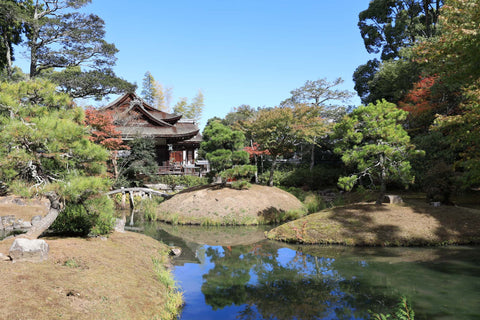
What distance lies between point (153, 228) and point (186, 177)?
33.1ft

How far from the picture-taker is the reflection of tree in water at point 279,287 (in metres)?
6.45

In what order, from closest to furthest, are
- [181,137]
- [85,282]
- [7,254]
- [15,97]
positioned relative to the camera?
1. [85,282]
2. [7,254]
3. [15,97]
4. [181,137]

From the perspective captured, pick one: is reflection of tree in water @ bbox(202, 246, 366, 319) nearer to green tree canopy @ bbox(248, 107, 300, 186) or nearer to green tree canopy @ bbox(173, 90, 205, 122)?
green tree canopy @ bbox(248, 107, 300, 186)

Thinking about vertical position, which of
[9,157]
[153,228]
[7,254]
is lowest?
[153,228]

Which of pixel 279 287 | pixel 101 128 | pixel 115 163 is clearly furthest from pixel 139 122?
pixel 279 287

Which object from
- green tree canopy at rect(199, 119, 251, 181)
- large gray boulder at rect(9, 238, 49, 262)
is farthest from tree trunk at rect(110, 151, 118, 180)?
large gray boulder at rect(9, 238, 49, 262)

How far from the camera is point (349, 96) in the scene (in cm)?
3022

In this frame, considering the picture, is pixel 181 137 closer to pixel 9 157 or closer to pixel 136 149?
pixel 136 149

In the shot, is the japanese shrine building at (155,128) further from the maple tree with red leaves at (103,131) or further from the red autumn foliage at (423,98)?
the red autumn foliage at (423,98)

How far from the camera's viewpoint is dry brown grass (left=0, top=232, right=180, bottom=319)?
4.64m

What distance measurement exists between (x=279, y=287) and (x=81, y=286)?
444cm

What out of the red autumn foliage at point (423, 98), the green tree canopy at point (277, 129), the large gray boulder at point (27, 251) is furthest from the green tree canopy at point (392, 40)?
the large gray boulder at point (27, 251)

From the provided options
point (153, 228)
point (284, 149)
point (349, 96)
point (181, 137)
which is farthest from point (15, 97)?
point (349, 96)

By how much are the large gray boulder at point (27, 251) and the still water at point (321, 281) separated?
3032 millimetres
